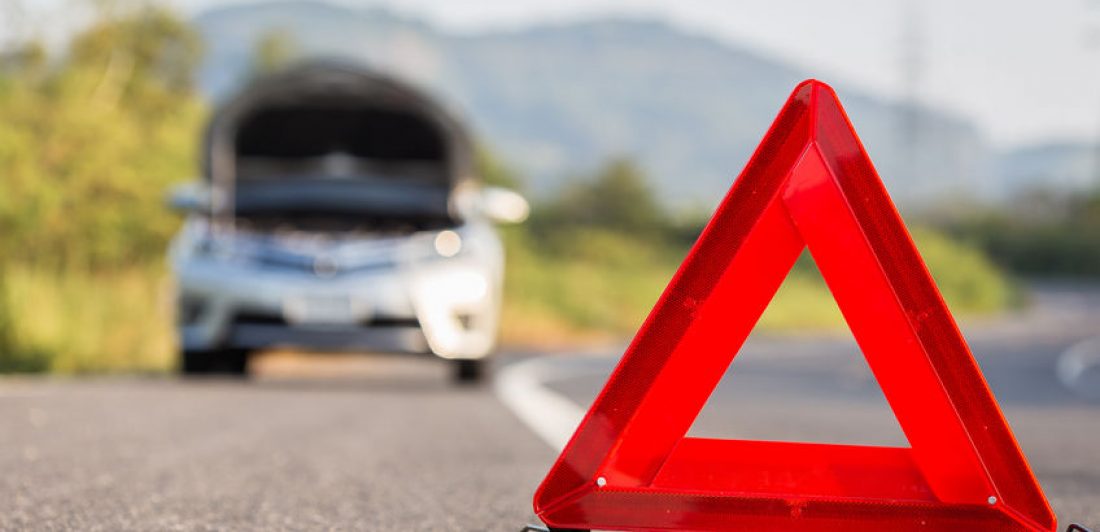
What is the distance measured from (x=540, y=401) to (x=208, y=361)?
2562 millimetres

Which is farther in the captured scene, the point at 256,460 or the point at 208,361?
the point at 208,361

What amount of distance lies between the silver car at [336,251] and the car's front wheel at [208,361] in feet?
0.04

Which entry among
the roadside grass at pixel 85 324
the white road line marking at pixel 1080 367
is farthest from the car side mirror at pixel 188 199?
the white road line marking at pixel 1080 367

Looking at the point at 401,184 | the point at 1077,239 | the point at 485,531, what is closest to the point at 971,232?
the point at 1077,239

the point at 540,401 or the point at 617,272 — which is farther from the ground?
the point at 617,272

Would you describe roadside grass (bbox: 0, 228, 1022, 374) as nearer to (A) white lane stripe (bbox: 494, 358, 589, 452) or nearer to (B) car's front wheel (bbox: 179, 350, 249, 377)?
(B) car's front wheel (bbox: 179, 350, 249, 377)

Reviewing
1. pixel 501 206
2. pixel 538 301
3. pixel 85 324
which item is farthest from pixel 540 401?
pixel 538 301

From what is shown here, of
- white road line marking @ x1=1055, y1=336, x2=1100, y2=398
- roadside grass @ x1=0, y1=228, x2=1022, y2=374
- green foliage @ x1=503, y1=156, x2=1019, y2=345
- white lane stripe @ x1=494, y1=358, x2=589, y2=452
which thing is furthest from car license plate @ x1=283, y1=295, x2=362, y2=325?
green foliage @ x1=503, y1=156, x2=1019, y2=345

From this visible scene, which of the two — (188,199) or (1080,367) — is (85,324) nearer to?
(188,199)

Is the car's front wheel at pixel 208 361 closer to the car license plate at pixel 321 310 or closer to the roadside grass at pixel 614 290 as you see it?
the car license plate at pixel 321 310

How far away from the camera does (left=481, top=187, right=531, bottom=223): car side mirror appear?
1225 cm

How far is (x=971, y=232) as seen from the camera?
96.7 metres

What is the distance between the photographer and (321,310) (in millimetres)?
11328

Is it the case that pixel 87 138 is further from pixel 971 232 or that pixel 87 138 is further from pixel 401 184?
pixel 971 232
